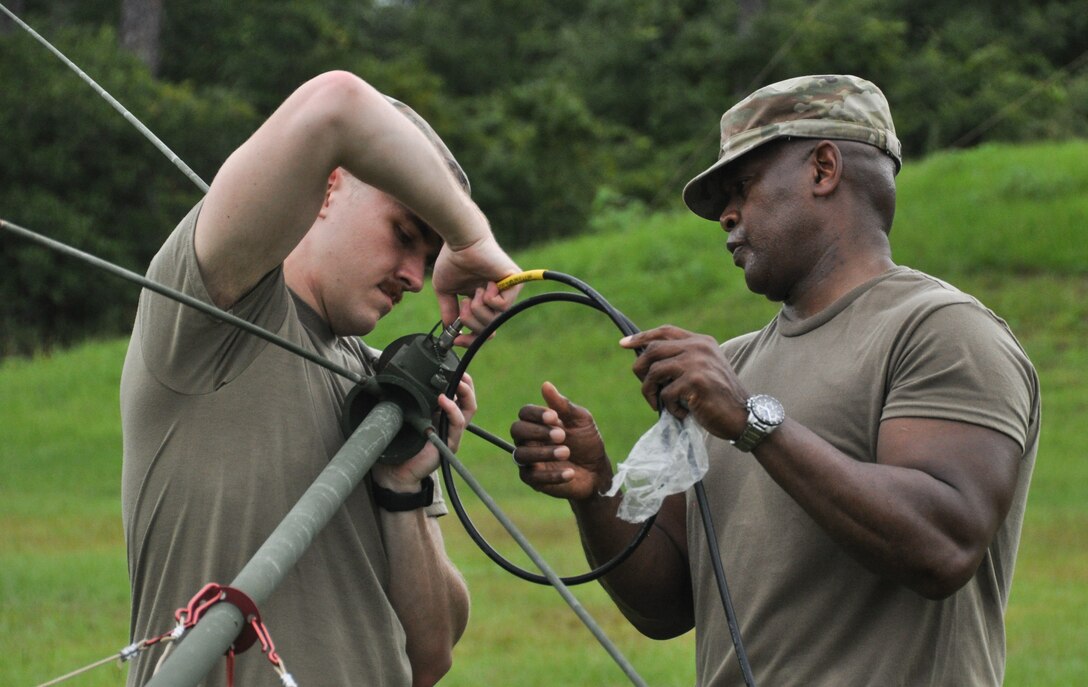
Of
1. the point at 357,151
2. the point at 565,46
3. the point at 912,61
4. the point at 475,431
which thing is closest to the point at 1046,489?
the point at 475,431

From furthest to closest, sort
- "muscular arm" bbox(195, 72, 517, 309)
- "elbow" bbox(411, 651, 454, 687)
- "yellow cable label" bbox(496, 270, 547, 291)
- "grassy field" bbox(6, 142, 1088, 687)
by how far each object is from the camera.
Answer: "grassy field" bbox(6, 142, 1088, 687) → "elbow" bbox(411, 651, 454, 687) → "yellow cable label" bbox(496, 270, 547, 291) → "muscular arm" bbox(195, 72, 517, 309)

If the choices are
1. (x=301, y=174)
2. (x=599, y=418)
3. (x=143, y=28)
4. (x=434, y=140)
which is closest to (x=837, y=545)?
(x=434, y=140)

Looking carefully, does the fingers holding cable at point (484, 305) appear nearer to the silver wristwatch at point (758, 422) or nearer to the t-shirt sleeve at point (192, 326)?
the t-shirt sleeve at point (192, 326)

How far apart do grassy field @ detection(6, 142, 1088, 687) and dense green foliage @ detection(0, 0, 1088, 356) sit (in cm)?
324

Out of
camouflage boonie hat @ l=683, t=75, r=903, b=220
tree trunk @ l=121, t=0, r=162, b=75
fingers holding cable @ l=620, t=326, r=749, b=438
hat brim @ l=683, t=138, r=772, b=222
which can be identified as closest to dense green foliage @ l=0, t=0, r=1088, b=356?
tree trunk @ l=121, t=0, r=162, b=75

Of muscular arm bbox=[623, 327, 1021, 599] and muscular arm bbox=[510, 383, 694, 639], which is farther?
muscular arm bbox=[510, 383, 694, 639]

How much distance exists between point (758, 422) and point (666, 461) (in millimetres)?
276

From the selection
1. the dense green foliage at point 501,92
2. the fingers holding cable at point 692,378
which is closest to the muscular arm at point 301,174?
the fingers holding cable at point 692,378

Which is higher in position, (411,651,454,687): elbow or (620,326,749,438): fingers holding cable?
(620,326,749,438): fingers holding cable

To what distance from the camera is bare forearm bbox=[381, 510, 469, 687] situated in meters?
3.21

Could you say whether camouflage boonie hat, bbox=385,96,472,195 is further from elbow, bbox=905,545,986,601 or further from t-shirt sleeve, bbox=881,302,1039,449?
elbow, bbox=905,545,986,601

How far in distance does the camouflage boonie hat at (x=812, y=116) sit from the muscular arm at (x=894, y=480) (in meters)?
0.63

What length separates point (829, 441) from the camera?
322 centimetres

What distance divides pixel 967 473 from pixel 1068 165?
60.0 feet
